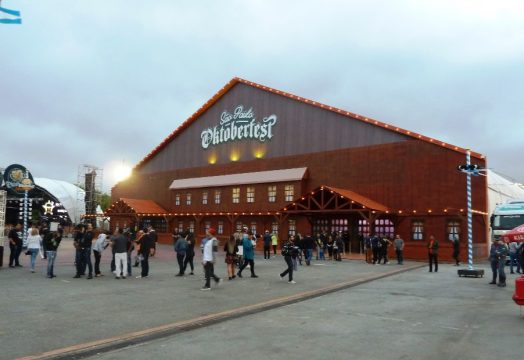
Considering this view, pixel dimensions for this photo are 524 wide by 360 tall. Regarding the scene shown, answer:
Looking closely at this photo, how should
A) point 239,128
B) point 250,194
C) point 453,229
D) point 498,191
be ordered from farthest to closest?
point 239,128
point 250,194
point 498,191
point 453,229

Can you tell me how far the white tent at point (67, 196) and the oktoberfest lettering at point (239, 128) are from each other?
3094 cm

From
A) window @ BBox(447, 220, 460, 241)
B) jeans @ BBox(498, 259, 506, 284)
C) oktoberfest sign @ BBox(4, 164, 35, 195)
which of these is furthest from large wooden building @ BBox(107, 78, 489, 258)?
oktoberfest sign @ BBox(4, 164, 35, 195)

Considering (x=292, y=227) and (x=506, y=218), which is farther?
(x=292, y=227)

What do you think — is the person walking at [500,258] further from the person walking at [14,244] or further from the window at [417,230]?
the person walking at [14,244]

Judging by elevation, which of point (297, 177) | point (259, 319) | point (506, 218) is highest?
point (297, 177)

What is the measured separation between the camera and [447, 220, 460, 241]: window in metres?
27.4

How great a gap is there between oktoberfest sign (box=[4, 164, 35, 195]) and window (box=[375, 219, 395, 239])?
2303 cm

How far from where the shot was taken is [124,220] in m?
46.3

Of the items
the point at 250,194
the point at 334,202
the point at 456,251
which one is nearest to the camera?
the point at 456,251

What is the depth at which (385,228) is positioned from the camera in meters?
30.2

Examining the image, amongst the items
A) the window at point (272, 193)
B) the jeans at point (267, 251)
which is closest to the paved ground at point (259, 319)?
the jeans at point (267, 251)

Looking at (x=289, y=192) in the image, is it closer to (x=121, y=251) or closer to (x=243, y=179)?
(x=243, y=179)

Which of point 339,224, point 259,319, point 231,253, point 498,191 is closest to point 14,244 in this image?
point 231,253

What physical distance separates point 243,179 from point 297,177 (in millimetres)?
5776
